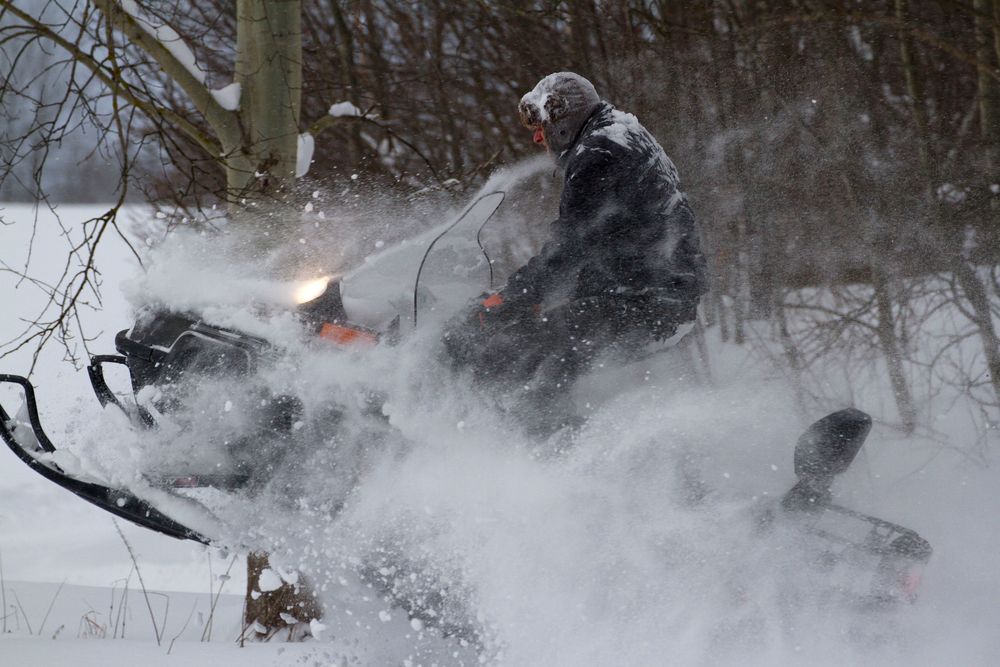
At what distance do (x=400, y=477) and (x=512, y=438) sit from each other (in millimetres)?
442

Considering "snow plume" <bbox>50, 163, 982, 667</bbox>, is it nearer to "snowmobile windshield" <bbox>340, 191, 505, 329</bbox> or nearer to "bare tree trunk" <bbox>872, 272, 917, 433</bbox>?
"snowmobile windshield" <bbox>340, 191, 505, 329</bbox>

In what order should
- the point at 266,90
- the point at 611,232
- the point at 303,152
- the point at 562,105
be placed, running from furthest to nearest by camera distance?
the point at 303,152 → the point at 266,90 → the point at 562,105 → the point at 611,232

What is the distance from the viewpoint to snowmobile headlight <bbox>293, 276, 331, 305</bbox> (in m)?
Answer: 3.07

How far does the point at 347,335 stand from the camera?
9.78ft

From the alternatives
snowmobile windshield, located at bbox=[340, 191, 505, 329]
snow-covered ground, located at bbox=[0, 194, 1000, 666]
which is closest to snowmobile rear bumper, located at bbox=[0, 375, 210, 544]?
snow-covered ground, located at bbox=[0, 194, 1000, 666]

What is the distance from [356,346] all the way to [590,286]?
875 mm

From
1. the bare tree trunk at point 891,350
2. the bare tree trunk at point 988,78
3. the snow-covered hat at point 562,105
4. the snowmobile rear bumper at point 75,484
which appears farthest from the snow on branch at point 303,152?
the bare tree trunk at point 988,78

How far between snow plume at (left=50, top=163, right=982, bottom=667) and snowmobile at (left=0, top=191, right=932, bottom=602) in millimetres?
50

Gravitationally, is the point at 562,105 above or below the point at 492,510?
above

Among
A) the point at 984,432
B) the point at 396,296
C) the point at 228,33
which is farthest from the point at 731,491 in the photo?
the point at 228,33

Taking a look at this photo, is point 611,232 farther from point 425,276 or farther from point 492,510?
point 492,510

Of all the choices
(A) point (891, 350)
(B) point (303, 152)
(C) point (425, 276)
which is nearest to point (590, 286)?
(C) point (425, 276)

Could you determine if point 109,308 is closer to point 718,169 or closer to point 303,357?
point 718,169

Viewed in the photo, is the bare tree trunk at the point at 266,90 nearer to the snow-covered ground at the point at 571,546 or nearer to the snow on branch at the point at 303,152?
the snow on branch at the point at 303,152
